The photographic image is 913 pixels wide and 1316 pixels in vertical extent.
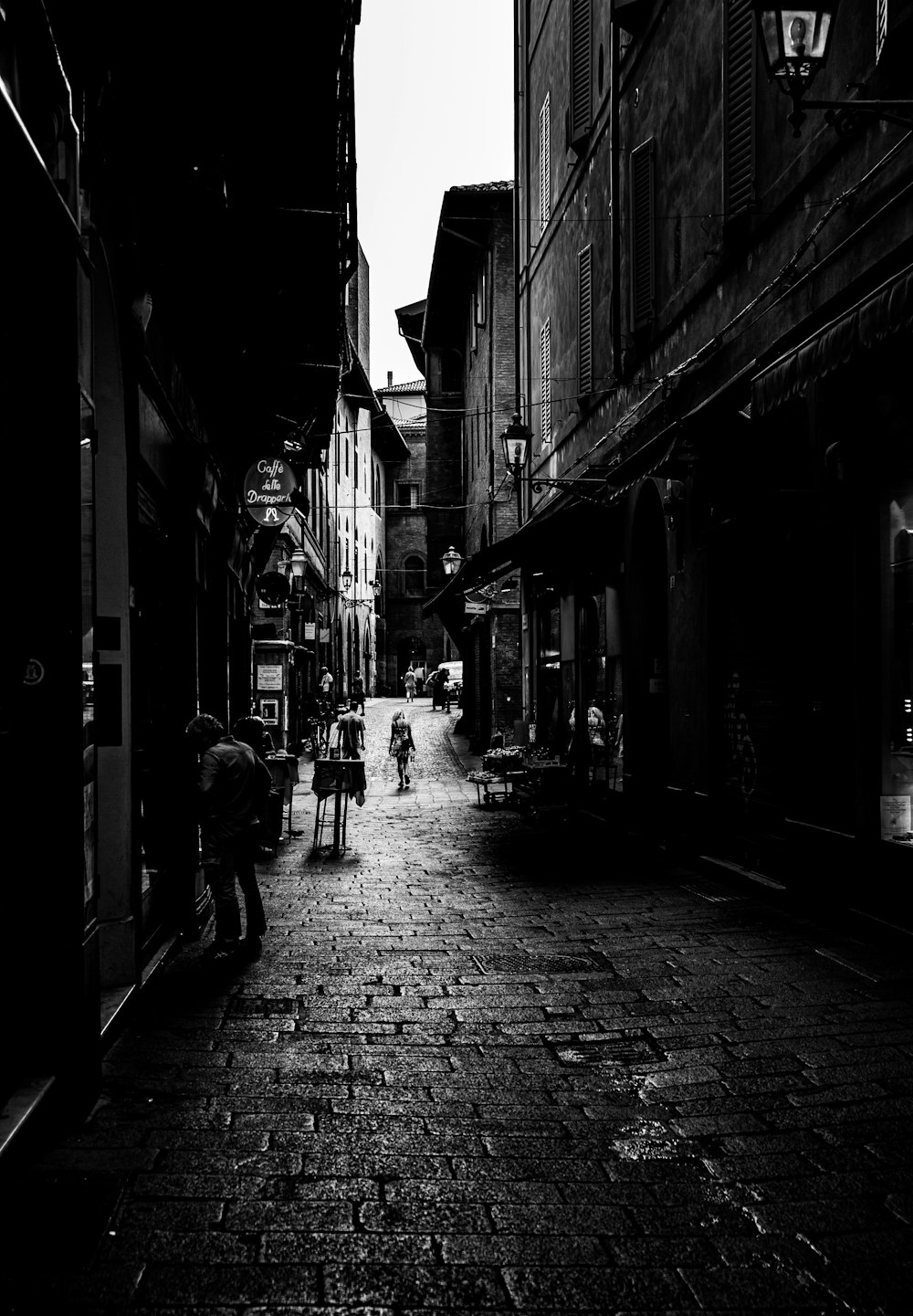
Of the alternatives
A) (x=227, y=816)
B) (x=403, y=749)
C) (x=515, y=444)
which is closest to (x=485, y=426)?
(x=403, y=749)

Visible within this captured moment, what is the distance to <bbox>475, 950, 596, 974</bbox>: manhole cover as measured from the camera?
24.1 ft

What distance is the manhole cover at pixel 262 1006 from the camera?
21.0 feet

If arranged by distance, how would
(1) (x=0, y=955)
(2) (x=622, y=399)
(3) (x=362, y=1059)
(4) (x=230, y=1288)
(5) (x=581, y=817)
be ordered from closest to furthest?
1. (4) (x=230, y=1288)
2. (1) (x=0, y=955)
3. (3) (x=362, y=1059)
4. (2) (x=622, y=399)
5. (5) (x=581, y=817)

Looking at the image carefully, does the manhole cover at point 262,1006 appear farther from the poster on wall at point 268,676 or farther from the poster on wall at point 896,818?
the poster on wall at point 268,676

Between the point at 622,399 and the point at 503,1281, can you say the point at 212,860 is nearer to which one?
the point at 503,1281

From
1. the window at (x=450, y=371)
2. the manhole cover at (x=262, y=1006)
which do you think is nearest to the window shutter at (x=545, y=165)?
the manhole cover at (x=262, y=1006)

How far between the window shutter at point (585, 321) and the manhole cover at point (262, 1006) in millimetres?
11776

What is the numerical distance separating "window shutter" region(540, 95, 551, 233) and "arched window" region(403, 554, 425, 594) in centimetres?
5099

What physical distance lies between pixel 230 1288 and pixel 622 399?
1298 cm

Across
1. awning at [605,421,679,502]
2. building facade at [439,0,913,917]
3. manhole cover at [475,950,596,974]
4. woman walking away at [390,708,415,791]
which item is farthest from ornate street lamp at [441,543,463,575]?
manhole cover at [475,950,596,974]

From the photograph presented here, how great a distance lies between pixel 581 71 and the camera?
1686 cm

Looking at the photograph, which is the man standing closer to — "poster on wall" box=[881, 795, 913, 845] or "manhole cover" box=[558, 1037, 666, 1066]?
"poster on wall" box=[881, 795, 913, 845]

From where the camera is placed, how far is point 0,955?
15.0 feet

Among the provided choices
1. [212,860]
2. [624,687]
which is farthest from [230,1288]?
[624,687]
